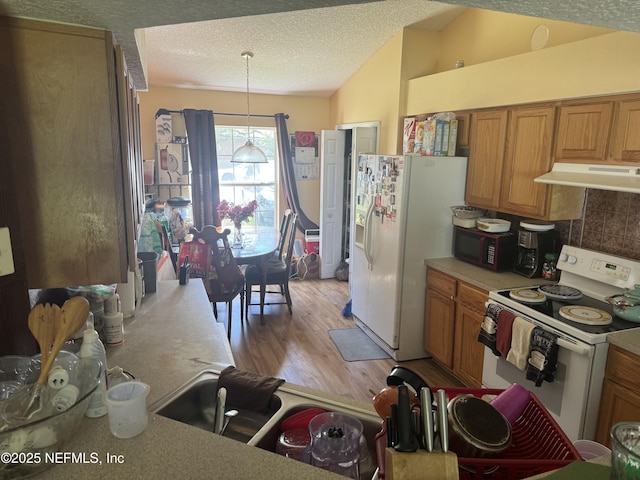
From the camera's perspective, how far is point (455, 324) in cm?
318

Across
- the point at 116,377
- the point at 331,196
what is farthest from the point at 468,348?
the point at 331,196

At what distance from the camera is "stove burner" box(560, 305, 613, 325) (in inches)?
86.3

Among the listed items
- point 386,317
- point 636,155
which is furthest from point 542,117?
point 386,317

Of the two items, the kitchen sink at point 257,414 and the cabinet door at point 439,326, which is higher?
the kitchen sink at point 257,414

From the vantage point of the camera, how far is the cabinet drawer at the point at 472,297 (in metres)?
2.86

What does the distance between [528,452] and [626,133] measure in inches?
76.9

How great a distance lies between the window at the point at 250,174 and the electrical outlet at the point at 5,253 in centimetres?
476

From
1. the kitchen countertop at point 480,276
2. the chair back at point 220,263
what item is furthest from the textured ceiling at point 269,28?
the kitchen countertop at point 480,276

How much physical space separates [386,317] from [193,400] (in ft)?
7.84

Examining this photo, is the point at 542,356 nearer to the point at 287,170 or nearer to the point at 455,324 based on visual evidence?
the point at 455,324

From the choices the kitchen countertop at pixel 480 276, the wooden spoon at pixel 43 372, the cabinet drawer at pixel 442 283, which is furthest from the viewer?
the cabinet drawer at pixel 442 283

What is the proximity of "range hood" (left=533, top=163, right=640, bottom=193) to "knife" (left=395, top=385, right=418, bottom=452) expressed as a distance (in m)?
1.85

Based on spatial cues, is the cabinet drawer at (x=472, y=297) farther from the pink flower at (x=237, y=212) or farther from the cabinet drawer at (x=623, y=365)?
the pink flower at (x=237, y=212)

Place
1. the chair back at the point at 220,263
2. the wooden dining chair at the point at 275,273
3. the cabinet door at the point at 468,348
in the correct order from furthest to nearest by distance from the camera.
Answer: the wooden dining chair at the point at 275,273 → the chair back at the point at 220,263 → the cabinet door at the point at 468,348
